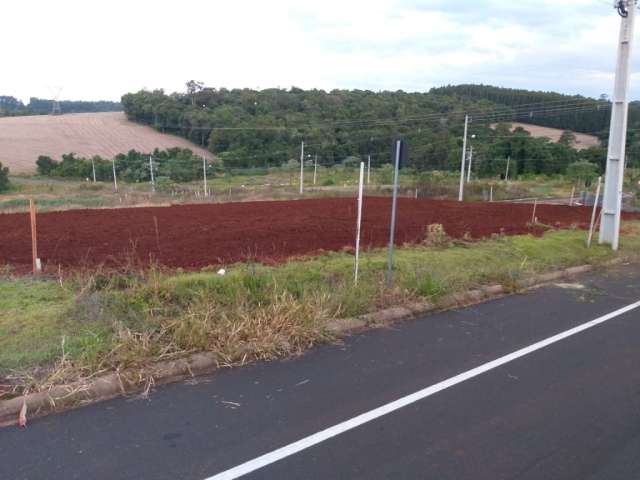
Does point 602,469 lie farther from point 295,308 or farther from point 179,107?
point 179,107

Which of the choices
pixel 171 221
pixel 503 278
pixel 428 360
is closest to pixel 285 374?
pixel 428 360

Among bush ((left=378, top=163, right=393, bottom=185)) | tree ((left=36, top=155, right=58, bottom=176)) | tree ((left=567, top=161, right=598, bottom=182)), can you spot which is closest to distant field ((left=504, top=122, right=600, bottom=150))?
tree ((left=567, top=161, right=598, bottom=182))

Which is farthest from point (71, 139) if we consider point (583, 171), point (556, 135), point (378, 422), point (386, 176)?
point (378, 422)

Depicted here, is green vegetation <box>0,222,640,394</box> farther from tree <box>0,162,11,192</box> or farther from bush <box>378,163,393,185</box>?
bush <box>378,163,393,185</box>

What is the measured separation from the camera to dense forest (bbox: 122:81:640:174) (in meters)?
68.7

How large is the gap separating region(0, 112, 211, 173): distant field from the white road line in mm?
61904

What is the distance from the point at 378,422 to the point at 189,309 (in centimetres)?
282

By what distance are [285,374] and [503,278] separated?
5720mm

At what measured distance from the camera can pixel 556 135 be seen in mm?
84062

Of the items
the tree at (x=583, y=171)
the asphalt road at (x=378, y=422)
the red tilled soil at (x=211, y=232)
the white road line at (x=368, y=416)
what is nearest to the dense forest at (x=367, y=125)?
the tree at (x=583, y=171)

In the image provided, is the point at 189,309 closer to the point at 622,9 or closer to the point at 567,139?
the point at 622,9

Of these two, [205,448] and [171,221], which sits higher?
[205,448]

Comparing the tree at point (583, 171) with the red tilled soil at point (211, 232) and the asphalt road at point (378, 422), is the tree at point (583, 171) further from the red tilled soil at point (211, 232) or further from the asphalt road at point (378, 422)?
the asphalt road at point (378, 422)

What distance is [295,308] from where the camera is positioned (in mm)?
6980
